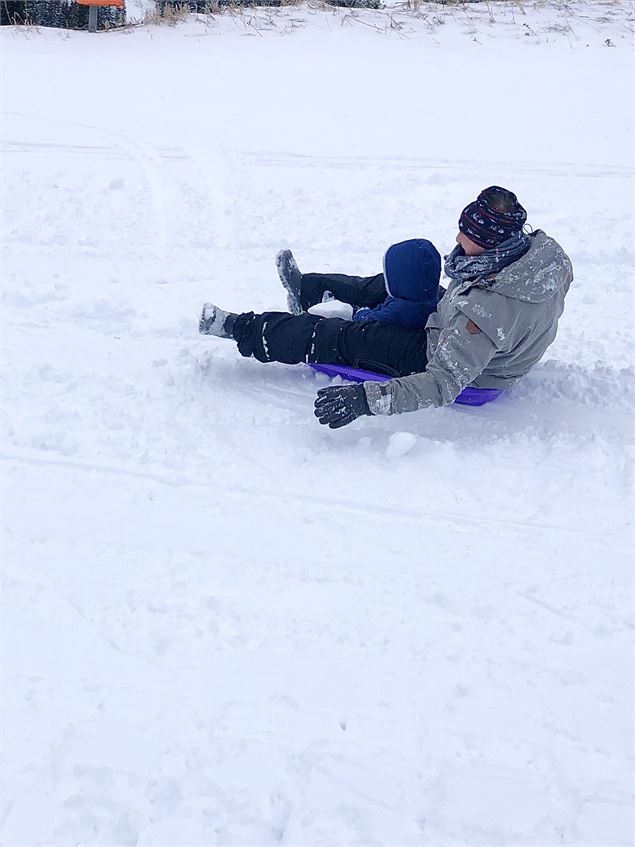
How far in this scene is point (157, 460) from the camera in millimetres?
2787

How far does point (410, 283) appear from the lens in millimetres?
3059

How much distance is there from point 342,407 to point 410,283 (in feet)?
2.12

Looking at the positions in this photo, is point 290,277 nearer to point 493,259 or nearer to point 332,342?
point 332,342

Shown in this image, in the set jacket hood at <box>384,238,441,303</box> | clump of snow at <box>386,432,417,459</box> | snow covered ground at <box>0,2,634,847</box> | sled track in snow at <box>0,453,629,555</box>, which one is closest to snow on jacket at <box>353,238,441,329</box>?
jacket hood at <box>384,238,441,303</box>

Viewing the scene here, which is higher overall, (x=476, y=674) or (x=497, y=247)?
(x=497, y=247)

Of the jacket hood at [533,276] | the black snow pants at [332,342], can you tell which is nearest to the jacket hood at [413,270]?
the black snow pants at [332,342]

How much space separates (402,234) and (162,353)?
181 cm

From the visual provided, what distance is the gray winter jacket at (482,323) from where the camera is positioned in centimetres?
268

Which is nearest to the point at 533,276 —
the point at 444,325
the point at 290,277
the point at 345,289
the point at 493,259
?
the point at 493,259

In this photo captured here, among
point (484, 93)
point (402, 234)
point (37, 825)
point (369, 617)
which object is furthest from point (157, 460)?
point (484, 93)

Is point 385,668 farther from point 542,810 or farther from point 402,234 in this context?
point 402,234

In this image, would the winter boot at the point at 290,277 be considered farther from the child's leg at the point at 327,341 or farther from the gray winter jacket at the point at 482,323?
the gray winter jacket at the point at 482,323

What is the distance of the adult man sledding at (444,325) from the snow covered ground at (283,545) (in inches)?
7.9

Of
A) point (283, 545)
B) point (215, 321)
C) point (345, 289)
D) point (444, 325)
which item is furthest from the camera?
point (345, 289)
